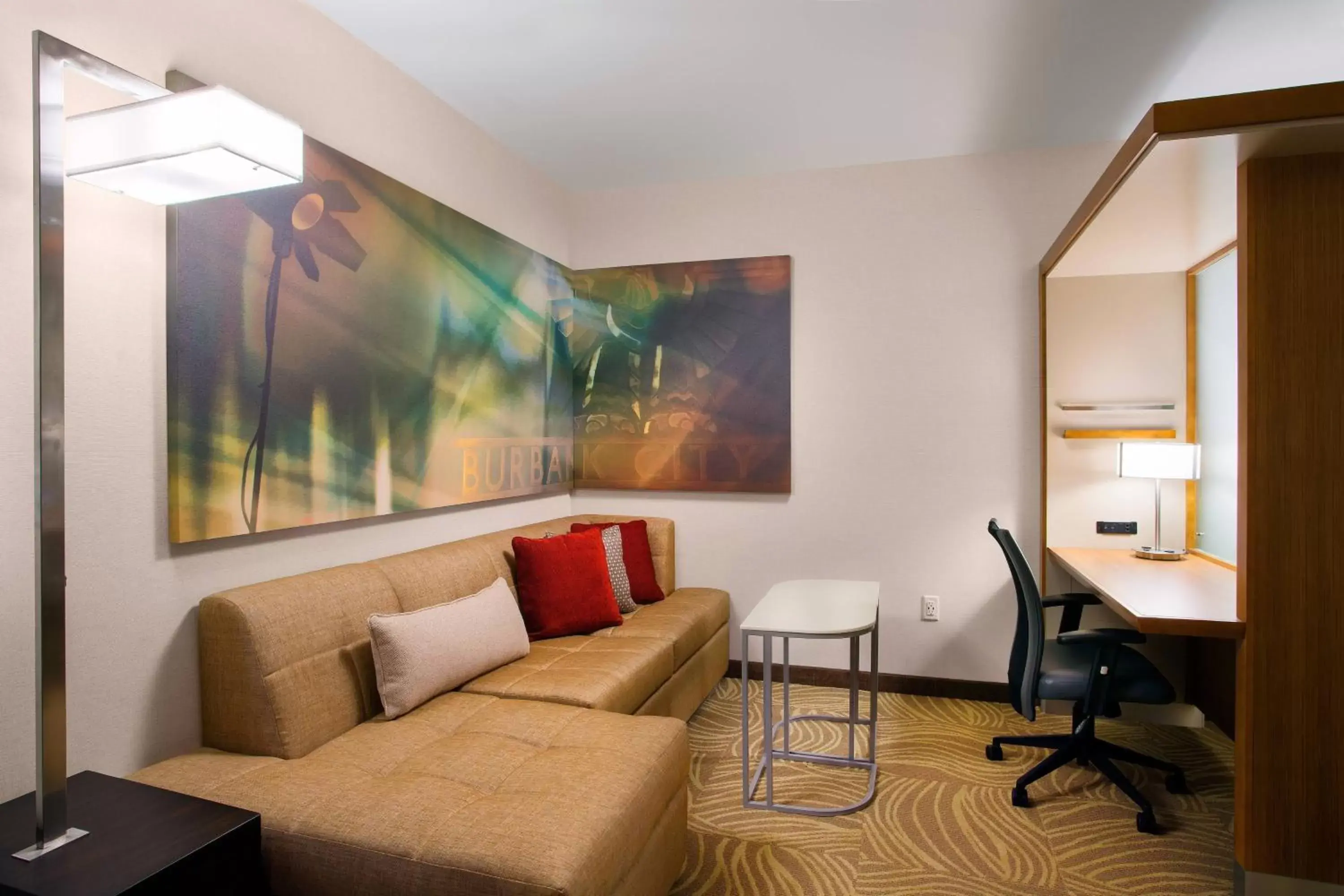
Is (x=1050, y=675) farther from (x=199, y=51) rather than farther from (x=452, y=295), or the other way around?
(x=199, y=51)

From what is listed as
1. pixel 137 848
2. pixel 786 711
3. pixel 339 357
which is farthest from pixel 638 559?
pixel 137 848

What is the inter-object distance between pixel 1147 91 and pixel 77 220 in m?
3.60

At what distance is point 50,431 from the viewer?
55.2 inches

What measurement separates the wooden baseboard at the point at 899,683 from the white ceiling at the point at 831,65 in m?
2.59

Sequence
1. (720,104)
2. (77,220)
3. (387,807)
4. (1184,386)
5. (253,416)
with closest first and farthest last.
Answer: (387,807) < (77,220) < (253,416) < (720,104) < (1184,386)

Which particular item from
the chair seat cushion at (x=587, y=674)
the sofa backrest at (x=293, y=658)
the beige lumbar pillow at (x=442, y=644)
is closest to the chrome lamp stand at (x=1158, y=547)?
the chair seat cushion at (x=587, y=674)

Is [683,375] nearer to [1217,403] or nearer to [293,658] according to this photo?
[1217,403]

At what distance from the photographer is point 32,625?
1679 millimetres

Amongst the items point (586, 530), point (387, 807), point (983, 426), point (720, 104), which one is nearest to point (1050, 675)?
point (983, 426)

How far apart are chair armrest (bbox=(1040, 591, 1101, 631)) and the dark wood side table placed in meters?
2.80

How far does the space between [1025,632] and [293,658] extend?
2389 millimetres

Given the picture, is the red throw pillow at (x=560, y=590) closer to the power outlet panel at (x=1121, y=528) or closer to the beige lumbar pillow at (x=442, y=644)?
the beige lumbar pillow at (x=442, y=644)

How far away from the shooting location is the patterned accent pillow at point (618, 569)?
3471 millimetres

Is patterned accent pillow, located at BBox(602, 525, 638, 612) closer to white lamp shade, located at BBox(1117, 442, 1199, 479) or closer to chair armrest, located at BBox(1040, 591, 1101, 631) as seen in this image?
chair armrest, located at BBox(1040, 591, 1101, 631)
